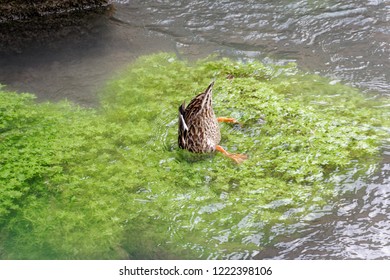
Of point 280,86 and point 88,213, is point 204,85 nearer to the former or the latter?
point 280,86

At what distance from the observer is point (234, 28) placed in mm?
9836

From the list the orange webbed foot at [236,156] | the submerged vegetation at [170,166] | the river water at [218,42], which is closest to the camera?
the submerged vegetation at [170,166]

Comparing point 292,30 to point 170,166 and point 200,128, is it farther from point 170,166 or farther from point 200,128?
point 170,166

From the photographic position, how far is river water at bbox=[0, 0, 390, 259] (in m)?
8.51

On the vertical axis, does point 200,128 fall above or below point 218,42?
below

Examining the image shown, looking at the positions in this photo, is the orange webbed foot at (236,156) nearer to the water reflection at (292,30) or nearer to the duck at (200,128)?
the duck at (200,128)

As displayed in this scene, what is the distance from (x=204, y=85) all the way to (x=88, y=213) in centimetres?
328

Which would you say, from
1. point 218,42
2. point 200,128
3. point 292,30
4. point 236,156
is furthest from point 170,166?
point 292,30

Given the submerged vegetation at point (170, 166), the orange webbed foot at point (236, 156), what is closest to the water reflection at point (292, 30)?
the submerged vegetation at point (170, 166)

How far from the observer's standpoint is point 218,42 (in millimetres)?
9547

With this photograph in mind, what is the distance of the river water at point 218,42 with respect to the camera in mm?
8509

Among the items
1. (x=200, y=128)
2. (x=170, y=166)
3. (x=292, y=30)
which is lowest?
(x=170, y=166)

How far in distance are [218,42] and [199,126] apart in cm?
347

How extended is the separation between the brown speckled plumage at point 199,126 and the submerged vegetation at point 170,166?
0.50ft
